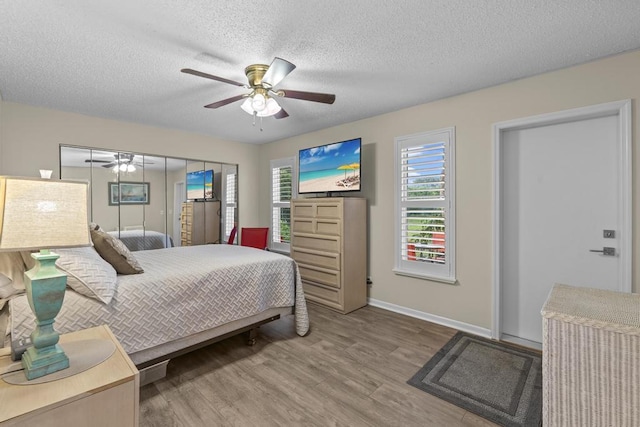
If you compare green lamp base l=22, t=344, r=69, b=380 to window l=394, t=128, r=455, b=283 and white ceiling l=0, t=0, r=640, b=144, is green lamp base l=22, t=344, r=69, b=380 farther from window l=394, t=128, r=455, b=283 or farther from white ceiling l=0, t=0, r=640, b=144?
window l=394, t=128, r=455, b=283

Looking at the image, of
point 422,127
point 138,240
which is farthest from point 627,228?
point 138,240

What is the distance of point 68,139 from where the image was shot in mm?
3477

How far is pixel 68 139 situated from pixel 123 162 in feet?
1.95

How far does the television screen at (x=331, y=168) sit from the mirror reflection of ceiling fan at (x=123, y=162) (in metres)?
2.27

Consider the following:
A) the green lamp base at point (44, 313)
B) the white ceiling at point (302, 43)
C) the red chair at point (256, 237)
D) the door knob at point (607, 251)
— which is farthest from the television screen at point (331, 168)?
the green lamp base at point (44, 313)

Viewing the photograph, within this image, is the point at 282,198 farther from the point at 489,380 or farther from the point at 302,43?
the point at 489,380

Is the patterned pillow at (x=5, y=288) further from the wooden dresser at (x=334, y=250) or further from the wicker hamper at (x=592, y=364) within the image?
the wooden dresser at (x=334, y=250)

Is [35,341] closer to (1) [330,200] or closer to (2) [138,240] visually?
(1) [330,200]

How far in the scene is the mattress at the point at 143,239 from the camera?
12.7 feet

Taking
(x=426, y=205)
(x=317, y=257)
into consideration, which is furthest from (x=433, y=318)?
(x=317, y=257)

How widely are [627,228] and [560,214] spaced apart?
0.44 m

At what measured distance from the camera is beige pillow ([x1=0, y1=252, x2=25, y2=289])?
1.58 meters

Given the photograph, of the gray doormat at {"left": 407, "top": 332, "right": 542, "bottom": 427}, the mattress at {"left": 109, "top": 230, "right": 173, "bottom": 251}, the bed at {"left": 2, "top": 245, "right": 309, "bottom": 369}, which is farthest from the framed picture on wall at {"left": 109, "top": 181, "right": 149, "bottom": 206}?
the gray doormat at {"left": 407, "top": 332, "right": 542, "bottom": 427}

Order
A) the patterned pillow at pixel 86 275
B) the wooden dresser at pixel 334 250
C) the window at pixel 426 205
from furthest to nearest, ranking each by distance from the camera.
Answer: the wooden dresser at pixel 334 250 → the window at pixel 426 205 → the patterned pillow at pixel 86 275
